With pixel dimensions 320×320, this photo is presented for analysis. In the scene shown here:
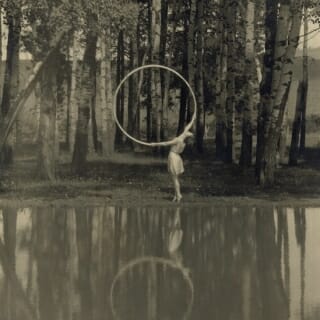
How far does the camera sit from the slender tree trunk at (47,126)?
91.2 feet

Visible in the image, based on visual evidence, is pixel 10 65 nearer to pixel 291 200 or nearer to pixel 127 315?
pixel 291 200

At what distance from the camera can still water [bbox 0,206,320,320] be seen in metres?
9.62

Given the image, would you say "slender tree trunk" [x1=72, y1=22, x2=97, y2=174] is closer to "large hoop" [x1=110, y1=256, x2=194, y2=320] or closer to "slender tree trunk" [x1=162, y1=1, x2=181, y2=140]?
"slender tree trunk" [x1=162, y1=1, x2=181, y2=140]

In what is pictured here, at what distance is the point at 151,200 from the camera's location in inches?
877

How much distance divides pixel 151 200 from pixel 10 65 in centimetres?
1339

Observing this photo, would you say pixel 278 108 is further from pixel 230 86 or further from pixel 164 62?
pixel 164 62

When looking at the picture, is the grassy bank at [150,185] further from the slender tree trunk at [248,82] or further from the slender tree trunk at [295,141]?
the slender tree trunk at [295,141]

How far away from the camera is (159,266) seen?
482 inches

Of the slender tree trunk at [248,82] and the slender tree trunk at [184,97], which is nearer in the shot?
the slender tree trunk at [248,82]

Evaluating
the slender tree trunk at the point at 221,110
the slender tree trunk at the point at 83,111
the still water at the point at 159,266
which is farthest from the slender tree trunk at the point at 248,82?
the still water at the point at 159,266

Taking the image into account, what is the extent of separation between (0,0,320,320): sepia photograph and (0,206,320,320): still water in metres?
0.02

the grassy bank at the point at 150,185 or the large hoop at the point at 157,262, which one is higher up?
the grassy bank at the point at 150,185

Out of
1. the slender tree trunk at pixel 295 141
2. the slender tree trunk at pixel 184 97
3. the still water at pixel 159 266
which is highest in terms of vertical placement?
the slender tree trunk at pixel 184 97

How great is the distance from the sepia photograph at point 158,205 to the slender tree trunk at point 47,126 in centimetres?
5
